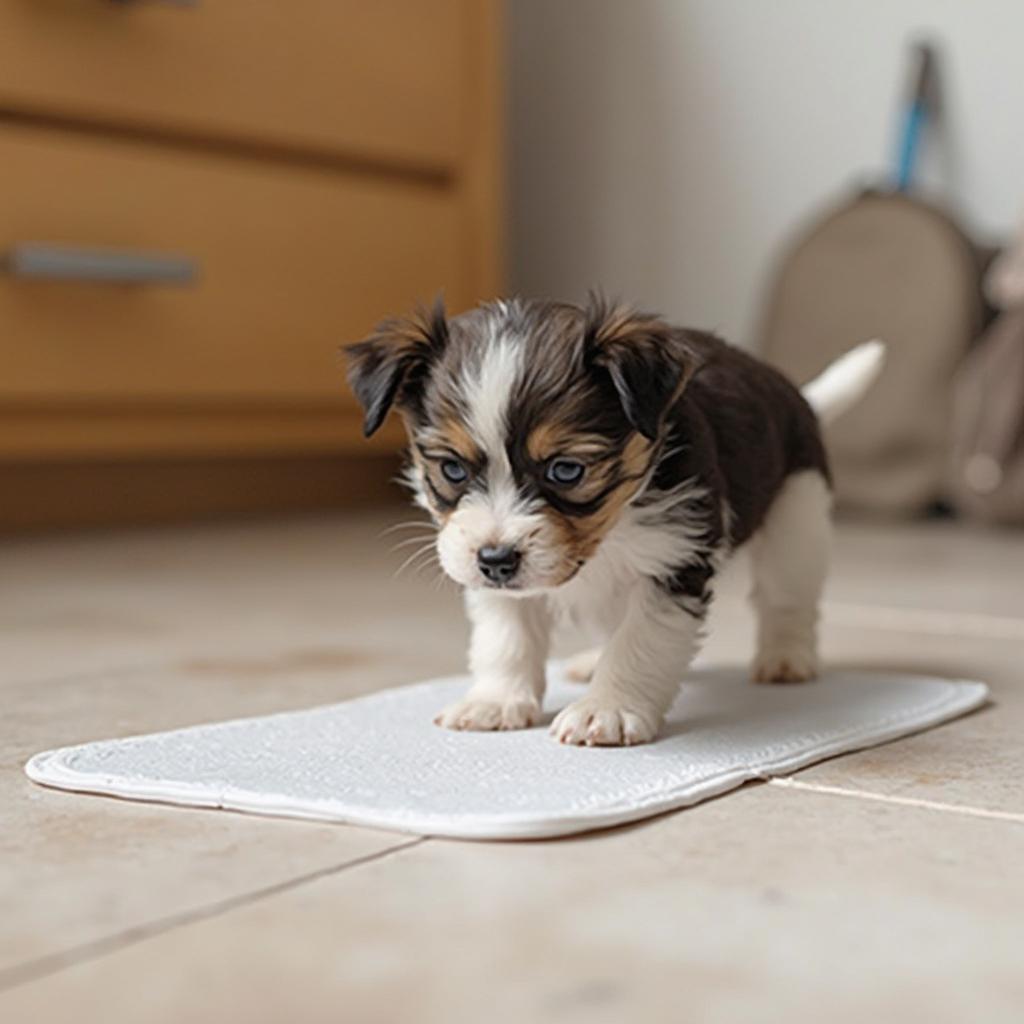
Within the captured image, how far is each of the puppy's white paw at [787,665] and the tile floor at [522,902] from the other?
203mm

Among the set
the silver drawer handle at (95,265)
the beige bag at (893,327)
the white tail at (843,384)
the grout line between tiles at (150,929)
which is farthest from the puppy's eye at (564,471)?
the beige bag at (893,327)

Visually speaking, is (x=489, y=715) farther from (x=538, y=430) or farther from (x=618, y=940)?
(x=618, y=940)

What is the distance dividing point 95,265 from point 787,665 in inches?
68.1

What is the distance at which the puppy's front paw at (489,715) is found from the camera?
165cm

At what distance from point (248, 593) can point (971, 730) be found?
4.48 feet

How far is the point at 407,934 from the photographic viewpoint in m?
1.05

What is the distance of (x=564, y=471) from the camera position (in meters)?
1.53

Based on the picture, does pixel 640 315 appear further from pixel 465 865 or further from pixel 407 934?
pixel 407 934

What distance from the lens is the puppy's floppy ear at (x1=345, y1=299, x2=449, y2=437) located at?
161 cm

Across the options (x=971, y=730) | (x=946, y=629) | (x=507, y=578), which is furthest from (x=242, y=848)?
(x=946, y=629)

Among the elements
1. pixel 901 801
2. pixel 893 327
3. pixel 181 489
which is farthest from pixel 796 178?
pixel 901 801

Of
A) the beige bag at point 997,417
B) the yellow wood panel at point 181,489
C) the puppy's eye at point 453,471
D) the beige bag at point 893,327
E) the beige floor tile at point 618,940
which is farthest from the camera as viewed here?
the beige bag at point 893,327

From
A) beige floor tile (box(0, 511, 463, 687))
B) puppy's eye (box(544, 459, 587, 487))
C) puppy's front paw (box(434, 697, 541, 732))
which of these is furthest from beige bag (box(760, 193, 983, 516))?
puppy's eye (box(544, 459, 587, 487))

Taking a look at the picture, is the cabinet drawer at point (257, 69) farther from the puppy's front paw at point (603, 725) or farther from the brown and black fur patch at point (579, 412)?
the puppy's front paw at point (603, 725)
